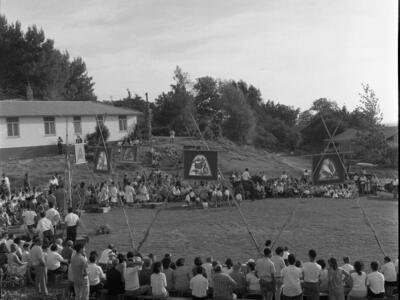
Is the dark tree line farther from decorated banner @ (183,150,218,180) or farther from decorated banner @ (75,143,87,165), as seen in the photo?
decorated banner @ (183,150,218,180)

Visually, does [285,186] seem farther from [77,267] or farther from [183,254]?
[77,267]

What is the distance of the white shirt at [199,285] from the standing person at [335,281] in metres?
2.57

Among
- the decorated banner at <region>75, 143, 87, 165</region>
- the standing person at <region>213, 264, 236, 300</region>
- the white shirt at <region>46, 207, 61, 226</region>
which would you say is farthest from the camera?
the decorated banner at <region>75, 143, 87, 165</region>

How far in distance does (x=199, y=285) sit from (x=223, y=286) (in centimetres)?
49

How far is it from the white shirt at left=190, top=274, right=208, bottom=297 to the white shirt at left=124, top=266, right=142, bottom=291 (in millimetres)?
1414

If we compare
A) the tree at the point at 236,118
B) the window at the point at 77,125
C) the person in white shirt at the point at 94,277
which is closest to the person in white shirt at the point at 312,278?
the person in white shirt at the point at 94,277

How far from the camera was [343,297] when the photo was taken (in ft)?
33.5

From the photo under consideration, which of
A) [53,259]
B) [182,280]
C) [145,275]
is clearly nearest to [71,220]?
[53,259]

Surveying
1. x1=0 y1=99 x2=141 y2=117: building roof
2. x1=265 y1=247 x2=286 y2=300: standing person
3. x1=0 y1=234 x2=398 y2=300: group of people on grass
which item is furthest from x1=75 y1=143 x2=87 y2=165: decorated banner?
x1=0 y1=99 x2=141 y2=117: building roof

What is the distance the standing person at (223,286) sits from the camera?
1010 cm

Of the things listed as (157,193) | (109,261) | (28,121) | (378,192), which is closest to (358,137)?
(378,192)

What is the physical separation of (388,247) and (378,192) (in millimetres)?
12539

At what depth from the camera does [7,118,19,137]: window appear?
37.5 m

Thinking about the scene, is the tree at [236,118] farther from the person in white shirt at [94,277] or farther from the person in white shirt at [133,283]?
the person in white shirt at [133,283]
